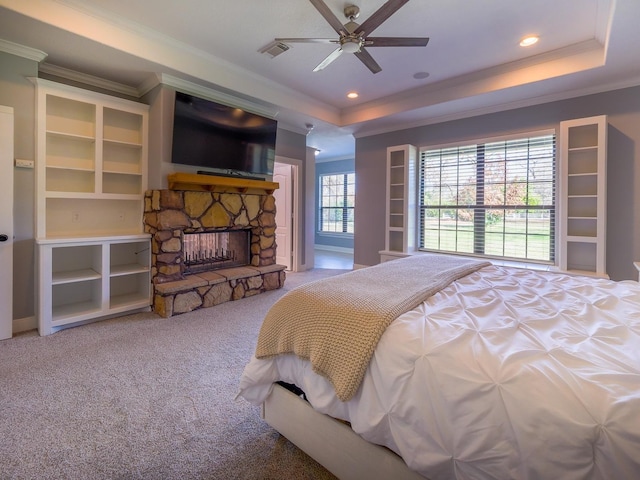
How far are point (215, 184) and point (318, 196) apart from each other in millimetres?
5658

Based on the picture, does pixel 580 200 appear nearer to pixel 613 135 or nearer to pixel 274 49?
pixel 613 135

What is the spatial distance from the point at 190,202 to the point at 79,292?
5.11ft

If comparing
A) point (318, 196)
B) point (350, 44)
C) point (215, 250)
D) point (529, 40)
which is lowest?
point (215, 250)

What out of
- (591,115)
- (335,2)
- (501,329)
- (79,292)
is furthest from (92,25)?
(591,115)

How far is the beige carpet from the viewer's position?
143 cm

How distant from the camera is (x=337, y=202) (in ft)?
28.9

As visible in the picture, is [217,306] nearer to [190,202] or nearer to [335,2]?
[190,202]

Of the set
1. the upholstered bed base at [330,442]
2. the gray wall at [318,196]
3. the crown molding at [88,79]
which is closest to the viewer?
the upholstered bed base at [330,442]

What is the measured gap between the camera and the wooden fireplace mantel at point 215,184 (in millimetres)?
3451

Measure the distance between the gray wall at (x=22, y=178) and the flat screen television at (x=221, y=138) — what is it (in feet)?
4.10

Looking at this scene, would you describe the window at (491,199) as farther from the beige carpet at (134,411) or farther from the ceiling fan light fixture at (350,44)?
the beige carpet at (134,411)

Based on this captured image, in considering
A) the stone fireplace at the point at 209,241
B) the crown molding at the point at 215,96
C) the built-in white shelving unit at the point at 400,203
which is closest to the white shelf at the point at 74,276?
the stone fireplace at the point at 209,241

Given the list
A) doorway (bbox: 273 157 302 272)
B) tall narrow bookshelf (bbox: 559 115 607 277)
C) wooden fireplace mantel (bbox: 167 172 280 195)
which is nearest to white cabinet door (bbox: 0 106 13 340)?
wooden fireplace mantel (bbox: 167 172 280 195)

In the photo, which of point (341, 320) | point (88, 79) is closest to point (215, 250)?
point (88, 79)
